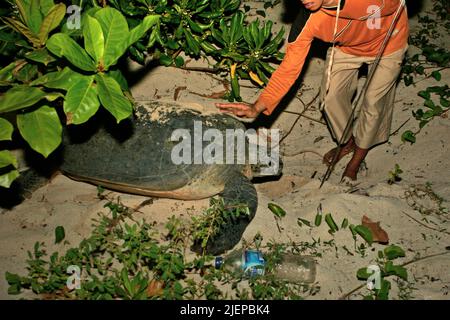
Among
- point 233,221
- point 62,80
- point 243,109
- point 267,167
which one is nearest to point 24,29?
point 62,80

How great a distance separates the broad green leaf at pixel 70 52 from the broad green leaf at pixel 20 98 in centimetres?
18

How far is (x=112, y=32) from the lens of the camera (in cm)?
140

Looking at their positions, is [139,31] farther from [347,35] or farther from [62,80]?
[347,35]

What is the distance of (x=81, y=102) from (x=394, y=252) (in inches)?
66.7

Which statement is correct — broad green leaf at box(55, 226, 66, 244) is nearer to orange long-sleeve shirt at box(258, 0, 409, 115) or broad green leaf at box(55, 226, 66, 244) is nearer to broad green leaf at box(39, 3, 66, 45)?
broad green leaf at box(39, 3, 66, 45)

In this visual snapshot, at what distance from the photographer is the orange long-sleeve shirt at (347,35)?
188 centimetres

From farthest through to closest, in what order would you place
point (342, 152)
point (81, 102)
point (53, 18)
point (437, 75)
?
point (437, 75) → point (342, 152) → point (53, 18) → point (81, 102)

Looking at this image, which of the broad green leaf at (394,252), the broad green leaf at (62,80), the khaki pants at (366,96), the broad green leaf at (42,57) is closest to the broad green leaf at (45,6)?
the broad green leaf at (42,57)

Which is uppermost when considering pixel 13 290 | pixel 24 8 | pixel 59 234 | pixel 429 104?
pixel 24 8

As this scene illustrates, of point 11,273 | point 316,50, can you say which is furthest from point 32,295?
point 316,50

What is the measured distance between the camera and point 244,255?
1.94 m

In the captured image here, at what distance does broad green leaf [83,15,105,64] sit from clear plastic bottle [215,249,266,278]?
1.14 meters

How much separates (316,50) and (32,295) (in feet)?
9.45

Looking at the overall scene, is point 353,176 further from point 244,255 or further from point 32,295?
point 32,295
